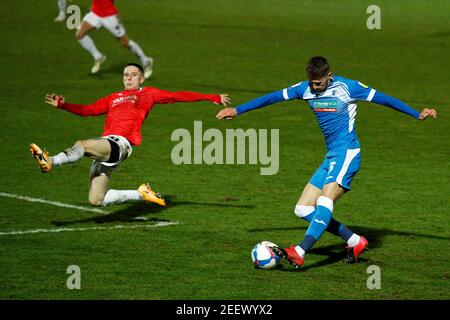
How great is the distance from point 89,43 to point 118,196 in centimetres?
1363

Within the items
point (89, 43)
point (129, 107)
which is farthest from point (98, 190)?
point (89, 43)

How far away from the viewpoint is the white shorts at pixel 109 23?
2605cm

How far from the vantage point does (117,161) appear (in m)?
13.6

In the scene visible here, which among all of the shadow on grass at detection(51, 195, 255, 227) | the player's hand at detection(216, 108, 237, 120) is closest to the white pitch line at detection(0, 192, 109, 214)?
the shadow on grass at detection(51, 195, 255, 227)

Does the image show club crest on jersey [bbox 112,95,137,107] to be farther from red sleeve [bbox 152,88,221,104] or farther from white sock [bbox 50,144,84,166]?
white sock [bbox 50,144,84,166]

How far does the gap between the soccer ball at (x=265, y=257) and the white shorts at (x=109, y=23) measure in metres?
15.6

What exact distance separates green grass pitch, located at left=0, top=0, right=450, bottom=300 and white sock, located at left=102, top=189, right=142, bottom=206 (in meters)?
0.26

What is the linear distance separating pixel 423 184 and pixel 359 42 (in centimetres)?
1680

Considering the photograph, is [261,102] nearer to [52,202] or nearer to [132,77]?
[132,77]

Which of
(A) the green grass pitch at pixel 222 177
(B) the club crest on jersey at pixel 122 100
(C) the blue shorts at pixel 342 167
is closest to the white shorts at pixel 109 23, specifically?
(A) the green grass pitch at pixel 222 177

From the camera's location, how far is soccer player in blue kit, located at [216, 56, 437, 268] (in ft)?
37.9

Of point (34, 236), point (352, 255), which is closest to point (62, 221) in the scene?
point (34, 236)

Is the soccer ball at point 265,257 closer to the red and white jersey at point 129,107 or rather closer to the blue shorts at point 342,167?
the blue shorts at point 342,167

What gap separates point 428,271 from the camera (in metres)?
11.5
